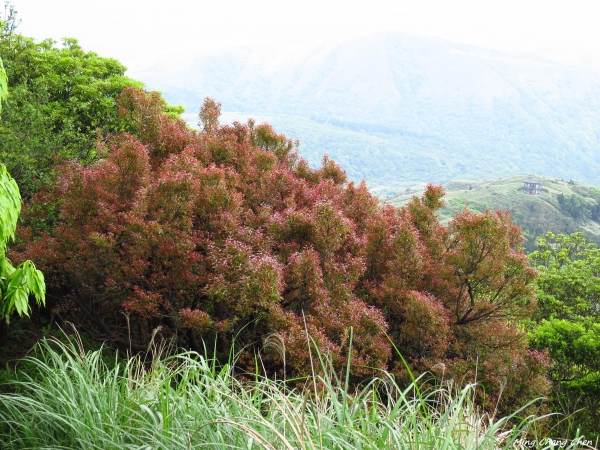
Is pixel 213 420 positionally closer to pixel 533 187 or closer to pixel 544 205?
pixel 544 205

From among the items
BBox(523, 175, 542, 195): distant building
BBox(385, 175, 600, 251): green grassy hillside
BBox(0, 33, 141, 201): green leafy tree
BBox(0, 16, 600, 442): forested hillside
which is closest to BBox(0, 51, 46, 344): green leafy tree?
BBox(0, 16, 600, 442): forested hillside

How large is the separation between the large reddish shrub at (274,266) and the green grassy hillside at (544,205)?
8697 cm

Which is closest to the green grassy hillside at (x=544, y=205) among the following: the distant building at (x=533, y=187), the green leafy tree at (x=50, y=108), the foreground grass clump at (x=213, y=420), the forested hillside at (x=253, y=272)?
the distant building at (x=533, y=187)

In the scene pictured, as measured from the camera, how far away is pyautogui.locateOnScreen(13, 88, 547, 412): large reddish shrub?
6410 mm

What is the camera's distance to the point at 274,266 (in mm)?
5945

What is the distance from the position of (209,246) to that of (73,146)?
205 inches

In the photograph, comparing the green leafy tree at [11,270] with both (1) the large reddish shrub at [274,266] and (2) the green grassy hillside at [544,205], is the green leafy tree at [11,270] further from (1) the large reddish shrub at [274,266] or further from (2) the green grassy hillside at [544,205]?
(2) the green grassy hillside at [544,205]

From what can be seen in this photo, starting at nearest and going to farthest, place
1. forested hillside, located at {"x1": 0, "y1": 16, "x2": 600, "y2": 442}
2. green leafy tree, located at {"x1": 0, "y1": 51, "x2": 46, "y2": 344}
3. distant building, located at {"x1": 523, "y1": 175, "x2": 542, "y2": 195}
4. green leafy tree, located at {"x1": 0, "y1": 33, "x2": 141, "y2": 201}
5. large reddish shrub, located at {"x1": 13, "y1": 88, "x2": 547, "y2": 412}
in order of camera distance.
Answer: green leafy tree, located at {"x1": 0, "y1": 51, "x2": 46, "y2": 344}
forested hillside, located at {"x1": 0, "y1": 16, "x2": 600, "y2": 442}
large reddish shrub, located at {"x1": 13, "y1": 88, "x2": 547, "y2": 412}
green leafy tree, located at {"x1": 0, "y1": 33, "x2": 141, "y2": 201}
distant building, located at {"x1": 523, "y1": 175, "x2": 542, "y2": 195}

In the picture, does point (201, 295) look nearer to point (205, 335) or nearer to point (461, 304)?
point (205, 335)

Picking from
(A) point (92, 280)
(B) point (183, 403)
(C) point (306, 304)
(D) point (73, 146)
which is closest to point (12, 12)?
(D) point (73, 146)

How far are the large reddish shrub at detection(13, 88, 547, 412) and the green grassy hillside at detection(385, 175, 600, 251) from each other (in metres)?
87.0

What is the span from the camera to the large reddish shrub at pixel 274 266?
6410 mm

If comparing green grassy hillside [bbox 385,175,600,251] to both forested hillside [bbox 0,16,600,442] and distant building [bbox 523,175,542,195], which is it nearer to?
distant building [bbox 523,175,542,195]

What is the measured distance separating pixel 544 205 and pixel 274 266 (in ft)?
396
